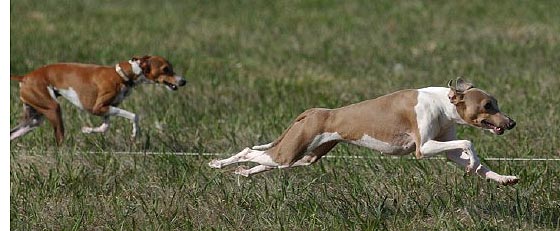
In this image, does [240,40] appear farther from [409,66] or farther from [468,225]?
[468,225]

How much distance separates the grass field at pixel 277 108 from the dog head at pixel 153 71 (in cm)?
40

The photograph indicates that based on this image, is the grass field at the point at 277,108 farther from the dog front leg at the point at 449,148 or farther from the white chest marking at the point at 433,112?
the white chest marking at the point at 433,112

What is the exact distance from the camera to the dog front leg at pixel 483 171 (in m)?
6.64

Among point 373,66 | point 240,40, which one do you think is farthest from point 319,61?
point 240,40

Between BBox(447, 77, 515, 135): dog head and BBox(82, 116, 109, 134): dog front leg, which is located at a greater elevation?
BBox(447, 77, 515, 135): dog head

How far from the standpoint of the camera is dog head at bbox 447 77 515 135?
6652 millimetres

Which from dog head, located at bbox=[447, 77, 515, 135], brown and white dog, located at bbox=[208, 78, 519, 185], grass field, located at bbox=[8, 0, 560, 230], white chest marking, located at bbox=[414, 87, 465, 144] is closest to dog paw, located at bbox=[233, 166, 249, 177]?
grass field, located at bbox=[8, 0, 560, 230]

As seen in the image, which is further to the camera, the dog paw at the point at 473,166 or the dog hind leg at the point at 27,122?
the dog hind leg at the point at 27,122

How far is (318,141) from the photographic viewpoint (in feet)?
22.6

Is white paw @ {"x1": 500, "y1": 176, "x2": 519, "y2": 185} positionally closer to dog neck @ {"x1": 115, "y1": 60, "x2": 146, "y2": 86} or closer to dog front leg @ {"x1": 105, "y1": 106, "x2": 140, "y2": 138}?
dog front leg @ {"x1": 105, "y1": 106, "x2": 140, "y2": 138}

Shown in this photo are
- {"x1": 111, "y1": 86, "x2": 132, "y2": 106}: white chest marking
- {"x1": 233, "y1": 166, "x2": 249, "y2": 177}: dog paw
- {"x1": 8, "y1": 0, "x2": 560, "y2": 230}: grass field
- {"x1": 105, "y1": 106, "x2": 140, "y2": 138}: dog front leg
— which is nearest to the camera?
{"x1": 8, "y1": 0, "x2": 560, "y2": 230}: grass field

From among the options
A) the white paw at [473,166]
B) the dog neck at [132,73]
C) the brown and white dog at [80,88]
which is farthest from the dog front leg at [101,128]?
the white paw at [473,166]

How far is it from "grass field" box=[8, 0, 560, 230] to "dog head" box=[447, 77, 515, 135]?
511 millimetres
